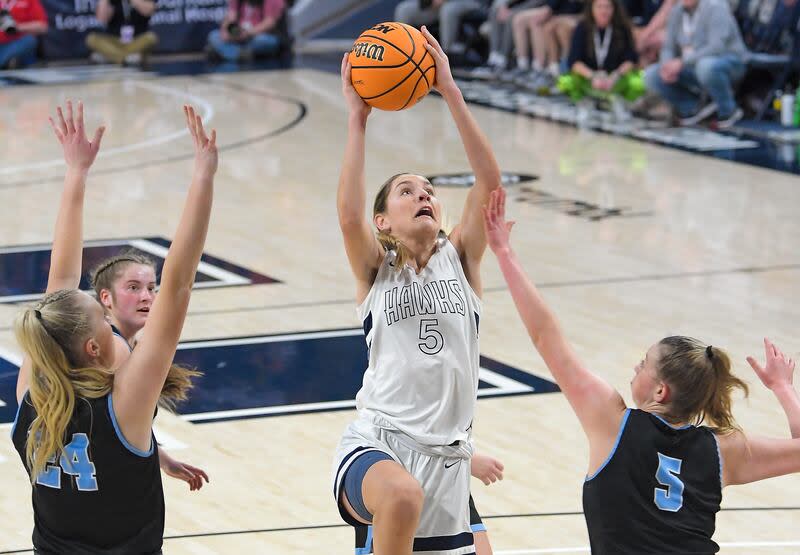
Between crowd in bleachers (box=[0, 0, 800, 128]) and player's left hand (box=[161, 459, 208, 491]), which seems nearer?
player's left hand (box=[161, 459, 208, 491])

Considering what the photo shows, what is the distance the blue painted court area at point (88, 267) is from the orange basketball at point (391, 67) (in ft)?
14.9

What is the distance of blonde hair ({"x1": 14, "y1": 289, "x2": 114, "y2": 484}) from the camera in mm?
3590

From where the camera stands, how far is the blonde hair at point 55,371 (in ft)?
11.8

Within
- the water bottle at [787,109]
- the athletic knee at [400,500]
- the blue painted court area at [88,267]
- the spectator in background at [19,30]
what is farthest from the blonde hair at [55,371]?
the spectator in background at [19,30]

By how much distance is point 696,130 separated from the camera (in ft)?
50.4

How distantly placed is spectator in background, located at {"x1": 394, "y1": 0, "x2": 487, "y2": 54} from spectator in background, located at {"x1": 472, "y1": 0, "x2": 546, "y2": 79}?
0.94 metres

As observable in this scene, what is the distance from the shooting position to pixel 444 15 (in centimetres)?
2047

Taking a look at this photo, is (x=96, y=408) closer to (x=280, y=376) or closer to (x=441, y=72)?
(x=441, y=72)

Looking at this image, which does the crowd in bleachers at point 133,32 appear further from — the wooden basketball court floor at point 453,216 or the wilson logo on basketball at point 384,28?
the wilson logo on basketball at point 384,28

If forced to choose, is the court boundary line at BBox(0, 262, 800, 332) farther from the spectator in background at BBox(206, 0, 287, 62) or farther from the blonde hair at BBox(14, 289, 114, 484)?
the spectator in background at BBox(206, 0, 287, 62)

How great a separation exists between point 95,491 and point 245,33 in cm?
1951

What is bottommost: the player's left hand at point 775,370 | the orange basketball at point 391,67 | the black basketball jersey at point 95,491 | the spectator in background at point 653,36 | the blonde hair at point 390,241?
the spectator in background at point 653,36

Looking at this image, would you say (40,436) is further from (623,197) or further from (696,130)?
(696,130)

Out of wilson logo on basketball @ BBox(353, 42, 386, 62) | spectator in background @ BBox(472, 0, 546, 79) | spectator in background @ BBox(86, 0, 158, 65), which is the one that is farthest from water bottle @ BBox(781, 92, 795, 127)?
wilson logo on basketball @ BBox(353, 42, 386, 62)
